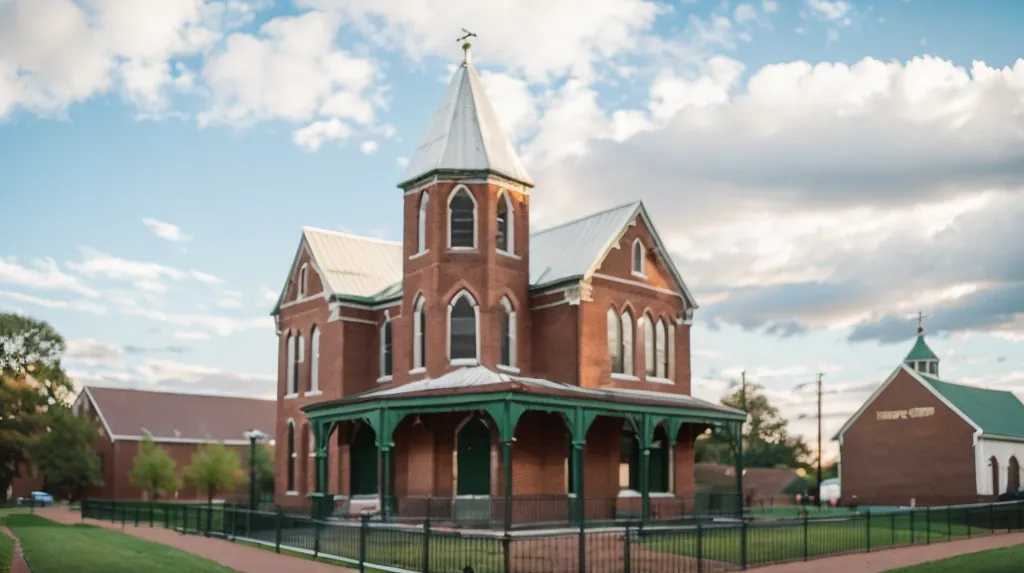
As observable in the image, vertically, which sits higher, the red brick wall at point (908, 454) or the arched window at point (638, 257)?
the arched window at point (638, 257)

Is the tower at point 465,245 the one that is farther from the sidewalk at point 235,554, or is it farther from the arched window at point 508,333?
the sidewalk at point 235,554

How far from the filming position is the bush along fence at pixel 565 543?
22.0m

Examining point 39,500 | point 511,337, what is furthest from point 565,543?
point 39,500

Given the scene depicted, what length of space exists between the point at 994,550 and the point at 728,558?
8.37 metres

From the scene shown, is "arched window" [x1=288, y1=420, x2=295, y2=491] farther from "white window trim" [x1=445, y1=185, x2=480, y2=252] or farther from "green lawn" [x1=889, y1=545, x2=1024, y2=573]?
"green lawn" [x1=889, y1=545, x2=1024, y2=573]

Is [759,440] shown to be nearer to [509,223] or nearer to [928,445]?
[928,445]

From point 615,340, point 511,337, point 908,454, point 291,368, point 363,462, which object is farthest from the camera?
point 908,454

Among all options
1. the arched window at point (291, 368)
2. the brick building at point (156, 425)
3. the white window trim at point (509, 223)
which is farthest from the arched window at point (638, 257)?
the brick building at point (156, 425)

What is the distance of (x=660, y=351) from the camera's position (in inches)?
1583

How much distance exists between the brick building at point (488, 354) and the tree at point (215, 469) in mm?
24790

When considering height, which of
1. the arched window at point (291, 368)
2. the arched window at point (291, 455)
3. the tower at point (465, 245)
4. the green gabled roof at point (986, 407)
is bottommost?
the arched window at point (291, 455)

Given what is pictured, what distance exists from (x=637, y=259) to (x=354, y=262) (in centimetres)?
1185

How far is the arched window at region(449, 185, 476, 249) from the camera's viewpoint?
120ft

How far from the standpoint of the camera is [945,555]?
2725cm
